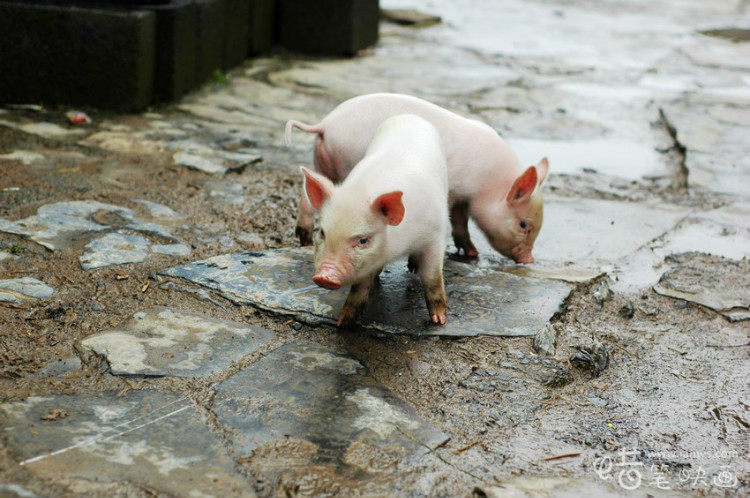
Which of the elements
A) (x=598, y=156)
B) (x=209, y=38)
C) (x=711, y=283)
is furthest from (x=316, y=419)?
(x=209, y=38)

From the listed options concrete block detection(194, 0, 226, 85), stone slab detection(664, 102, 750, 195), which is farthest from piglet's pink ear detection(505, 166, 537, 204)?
concrete block detection(194, 0, 226, 85)

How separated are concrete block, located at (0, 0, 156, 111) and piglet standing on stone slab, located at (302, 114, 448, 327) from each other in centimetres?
265

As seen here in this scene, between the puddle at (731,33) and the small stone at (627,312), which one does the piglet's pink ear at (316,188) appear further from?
the puddle at (731,33)

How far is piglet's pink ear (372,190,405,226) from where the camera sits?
2.72 meters

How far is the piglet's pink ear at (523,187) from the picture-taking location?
3.67 metres

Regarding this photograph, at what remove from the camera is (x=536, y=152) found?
570cm

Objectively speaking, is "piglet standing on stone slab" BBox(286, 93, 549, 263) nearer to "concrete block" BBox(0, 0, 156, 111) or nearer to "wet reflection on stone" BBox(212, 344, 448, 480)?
"wet reflection on stone" BBox(212, 344, 448, 480)

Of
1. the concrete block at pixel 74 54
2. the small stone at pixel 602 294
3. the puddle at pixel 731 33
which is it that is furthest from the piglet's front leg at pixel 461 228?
the puddle at pixel 731 33

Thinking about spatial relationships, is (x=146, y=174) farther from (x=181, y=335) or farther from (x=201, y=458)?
(x=201, y=458)

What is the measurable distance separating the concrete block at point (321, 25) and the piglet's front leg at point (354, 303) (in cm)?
554

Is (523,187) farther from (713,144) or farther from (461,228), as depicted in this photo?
(713,144)

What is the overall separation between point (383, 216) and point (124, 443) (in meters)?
1.09

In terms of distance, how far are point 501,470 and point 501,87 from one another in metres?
5.61

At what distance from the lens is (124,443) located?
2250mm
